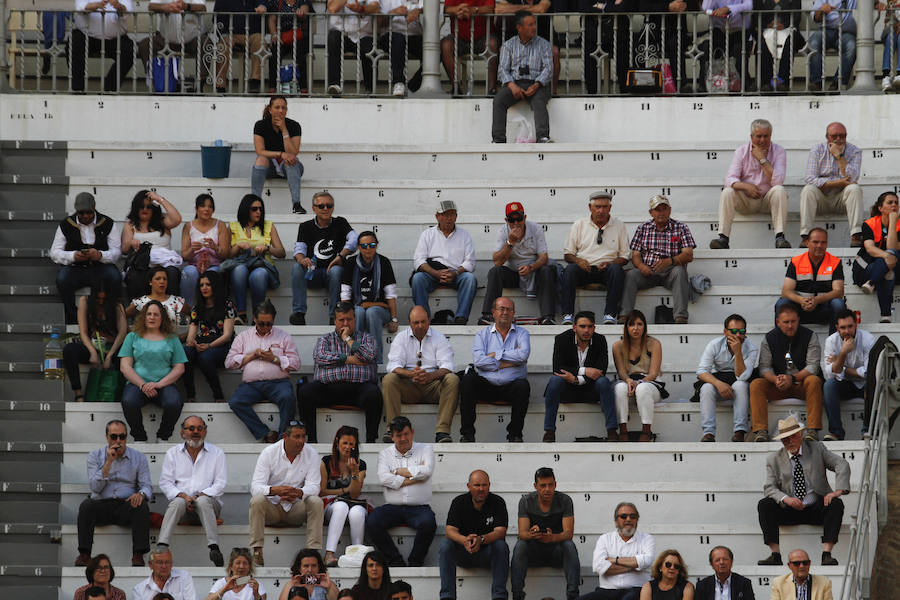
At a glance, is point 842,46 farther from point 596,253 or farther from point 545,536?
point 545,536

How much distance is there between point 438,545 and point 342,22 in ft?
21.6

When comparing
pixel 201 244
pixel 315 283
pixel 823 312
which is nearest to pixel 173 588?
pixel 315 283

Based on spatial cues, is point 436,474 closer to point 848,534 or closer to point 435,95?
point 848,534

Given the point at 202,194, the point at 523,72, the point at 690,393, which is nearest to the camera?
the point at 690,393

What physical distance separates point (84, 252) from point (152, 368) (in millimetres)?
1467

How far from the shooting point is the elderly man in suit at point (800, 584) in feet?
42.8

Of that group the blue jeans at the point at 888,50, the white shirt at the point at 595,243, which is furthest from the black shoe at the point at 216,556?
the blue jeans at the point at 888,50

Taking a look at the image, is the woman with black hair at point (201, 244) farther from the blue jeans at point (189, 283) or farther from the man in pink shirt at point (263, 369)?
the man in pink shirt at point (263, 369)

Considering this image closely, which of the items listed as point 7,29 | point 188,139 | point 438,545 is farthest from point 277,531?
point 7,29

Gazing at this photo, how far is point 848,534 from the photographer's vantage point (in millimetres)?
14055

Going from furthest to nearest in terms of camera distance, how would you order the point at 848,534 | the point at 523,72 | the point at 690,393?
the point at 523,72 < the point at 690,393 < the point at 848,534

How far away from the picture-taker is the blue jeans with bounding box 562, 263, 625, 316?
1598 centimetres

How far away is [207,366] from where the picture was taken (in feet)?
50.7

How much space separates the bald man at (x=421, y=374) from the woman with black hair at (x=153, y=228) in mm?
2201
